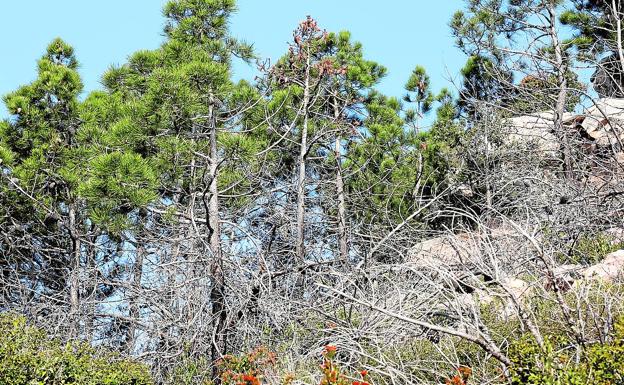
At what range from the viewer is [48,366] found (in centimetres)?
675

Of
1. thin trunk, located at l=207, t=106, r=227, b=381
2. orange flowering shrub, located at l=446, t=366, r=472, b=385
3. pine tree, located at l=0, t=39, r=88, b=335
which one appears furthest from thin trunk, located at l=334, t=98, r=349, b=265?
pine tree, located at l=0, t=39, r=88, b=335

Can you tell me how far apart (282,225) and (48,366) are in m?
5.51

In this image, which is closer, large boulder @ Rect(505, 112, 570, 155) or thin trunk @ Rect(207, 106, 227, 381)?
thin trunk @ Rect(207, 106, 227, 381)

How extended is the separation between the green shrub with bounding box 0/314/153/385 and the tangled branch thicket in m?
0.04

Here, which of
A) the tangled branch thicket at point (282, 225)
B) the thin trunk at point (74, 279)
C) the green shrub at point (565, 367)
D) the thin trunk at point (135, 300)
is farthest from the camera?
the thin trunk at point (74, 279)

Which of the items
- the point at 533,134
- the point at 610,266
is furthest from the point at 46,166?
the point at 533,134

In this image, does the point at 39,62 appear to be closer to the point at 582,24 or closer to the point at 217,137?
the point at 217,137

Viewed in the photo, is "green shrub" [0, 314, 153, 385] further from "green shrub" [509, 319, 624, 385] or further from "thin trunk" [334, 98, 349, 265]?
"green shrub" [509, 319, 624, 385]

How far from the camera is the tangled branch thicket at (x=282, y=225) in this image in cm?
655

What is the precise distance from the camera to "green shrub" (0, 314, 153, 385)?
6.65m

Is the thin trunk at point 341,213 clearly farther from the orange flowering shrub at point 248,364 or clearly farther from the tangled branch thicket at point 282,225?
the orange flowering shrub at point 248,364

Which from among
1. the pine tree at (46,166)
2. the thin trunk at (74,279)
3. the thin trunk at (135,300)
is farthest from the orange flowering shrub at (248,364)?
the pine tree at (46,166)

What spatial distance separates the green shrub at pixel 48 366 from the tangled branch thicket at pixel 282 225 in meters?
0.04

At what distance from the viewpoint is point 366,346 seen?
739cm
